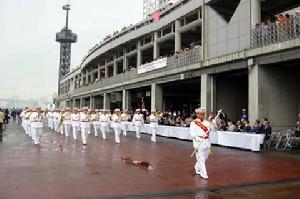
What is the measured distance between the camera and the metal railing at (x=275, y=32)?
20.2 m

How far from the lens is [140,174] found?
1184 cm

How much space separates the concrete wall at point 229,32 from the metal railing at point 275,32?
849mm

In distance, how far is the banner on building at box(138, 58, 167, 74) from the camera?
113ft

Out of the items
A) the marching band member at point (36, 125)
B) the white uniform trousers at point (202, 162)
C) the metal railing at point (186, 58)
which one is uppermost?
the metal railing at point (186, 58)

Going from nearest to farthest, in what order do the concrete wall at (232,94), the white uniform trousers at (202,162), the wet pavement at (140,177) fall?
the wet pavement at (140,177) < the white uniform trousers at (202,162) < the concrete wall at (232,94)

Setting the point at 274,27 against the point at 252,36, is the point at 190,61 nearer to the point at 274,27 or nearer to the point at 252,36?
the point at 252,36

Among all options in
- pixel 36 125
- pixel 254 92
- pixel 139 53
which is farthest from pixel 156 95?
pixel 36 125

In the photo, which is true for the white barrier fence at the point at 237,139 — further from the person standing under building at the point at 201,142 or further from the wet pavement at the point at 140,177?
the person standing under building at the point at 201,142

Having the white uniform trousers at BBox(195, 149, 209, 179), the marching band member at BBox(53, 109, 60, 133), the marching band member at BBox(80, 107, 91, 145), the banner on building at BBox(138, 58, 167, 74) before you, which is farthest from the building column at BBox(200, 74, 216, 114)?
the white uniform trousers at BBox(195, 149, 209, 179)

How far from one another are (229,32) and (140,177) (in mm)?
16585

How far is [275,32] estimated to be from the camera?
21406 mm

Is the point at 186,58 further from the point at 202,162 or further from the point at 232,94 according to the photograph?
the point at 202,162

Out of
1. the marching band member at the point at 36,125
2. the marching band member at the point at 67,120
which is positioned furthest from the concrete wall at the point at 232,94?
the marching band member at the point at 36,125

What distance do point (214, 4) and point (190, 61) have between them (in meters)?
4.50
